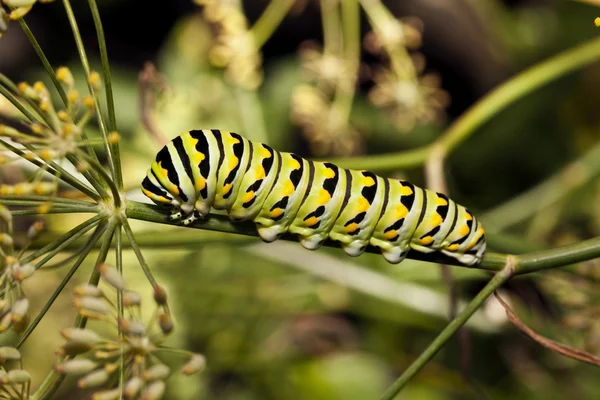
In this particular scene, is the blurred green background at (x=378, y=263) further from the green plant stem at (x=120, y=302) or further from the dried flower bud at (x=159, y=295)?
the dried flower bud at (x=159, y=295)

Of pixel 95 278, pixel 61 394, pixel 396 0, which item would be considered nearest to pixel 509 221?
pixel 396 0

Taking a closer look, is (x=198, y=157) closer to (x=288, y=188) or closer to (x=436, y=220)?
(x=288, y=188)

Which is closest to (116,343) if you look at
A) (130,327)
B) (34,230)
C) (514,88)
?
(130,327)

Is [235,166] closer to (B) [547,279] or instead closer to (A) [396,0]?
(B) [547,279]

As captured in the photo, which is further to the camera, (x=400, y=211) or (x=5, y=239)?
(x=400, y=211)

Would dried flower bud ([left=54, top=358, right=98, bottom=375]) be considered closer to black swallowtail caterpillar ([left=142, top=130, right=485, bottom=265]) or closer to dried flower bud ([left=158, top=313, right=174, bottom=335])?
dried flower bud ([left=158, top=313, right=174, bottom=335])

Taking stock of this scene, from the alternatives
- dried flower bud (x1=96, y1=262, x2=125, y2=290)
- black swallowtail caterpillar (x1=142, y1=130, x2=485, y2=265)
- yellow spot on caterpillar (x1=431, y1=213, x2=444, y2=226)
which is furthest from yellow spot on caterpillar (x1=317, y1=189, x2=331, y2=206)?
dried flower bud (x1=96, y1=262, x2=125, y2=290)
